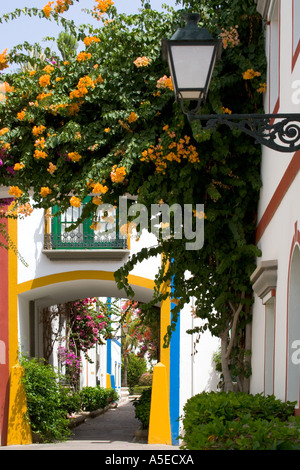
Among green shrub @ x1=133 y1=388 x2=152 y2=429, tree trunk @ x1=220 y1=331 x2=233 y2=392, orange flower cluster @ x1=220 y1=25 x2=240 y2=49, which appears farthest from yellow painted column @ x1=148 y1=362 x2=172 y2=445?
orange flower cluster @ x1=220 y1=25 x2=240 y2=49

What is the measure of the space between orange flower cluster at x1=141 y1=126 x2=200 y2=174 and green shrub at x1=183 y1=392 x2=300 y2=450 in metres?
2.84

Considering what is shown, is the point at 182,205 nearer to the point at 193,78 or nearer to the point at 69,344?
the point at 193,78

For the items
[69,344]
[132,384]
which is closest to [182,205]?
[69,344]

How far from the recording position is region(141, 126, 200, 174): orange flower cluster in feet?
24.7

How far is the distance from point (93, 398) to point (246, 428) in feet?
58.6

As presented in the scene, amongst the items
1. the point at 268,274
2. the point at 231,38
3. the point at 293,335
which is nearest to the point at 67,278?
the point at 231,38

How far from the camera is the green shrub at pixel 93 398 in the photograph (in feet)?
69.5

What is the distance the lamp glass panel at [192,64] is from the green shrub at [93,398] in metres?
17.4

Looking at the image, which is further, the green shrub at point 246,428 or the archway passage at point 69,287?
the archway passage at point 69,287

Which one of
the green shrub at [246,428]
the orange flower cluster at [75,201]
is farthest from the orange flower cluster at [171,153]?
the green shrub at [246,428]

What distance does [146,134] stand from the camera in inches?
306

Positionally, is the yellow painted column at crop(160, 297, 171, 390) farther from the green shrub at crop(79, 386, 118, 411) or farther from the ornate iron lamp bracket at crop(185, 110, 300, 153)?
the ornate iron lamp bracket at crop(185, 110, 300, 153)

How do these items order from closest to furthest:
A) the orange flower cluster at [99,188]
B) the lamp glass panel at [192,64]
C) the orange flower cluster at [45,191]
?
the lamp glass panel at [192,64] → the orange flower cluster at [99,188] → the orange flower cluster at [45,191]

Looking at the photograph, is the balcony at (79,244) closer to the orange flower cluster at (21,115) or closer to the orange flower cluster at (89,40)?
A: the orange flower cluster at (21,115)
